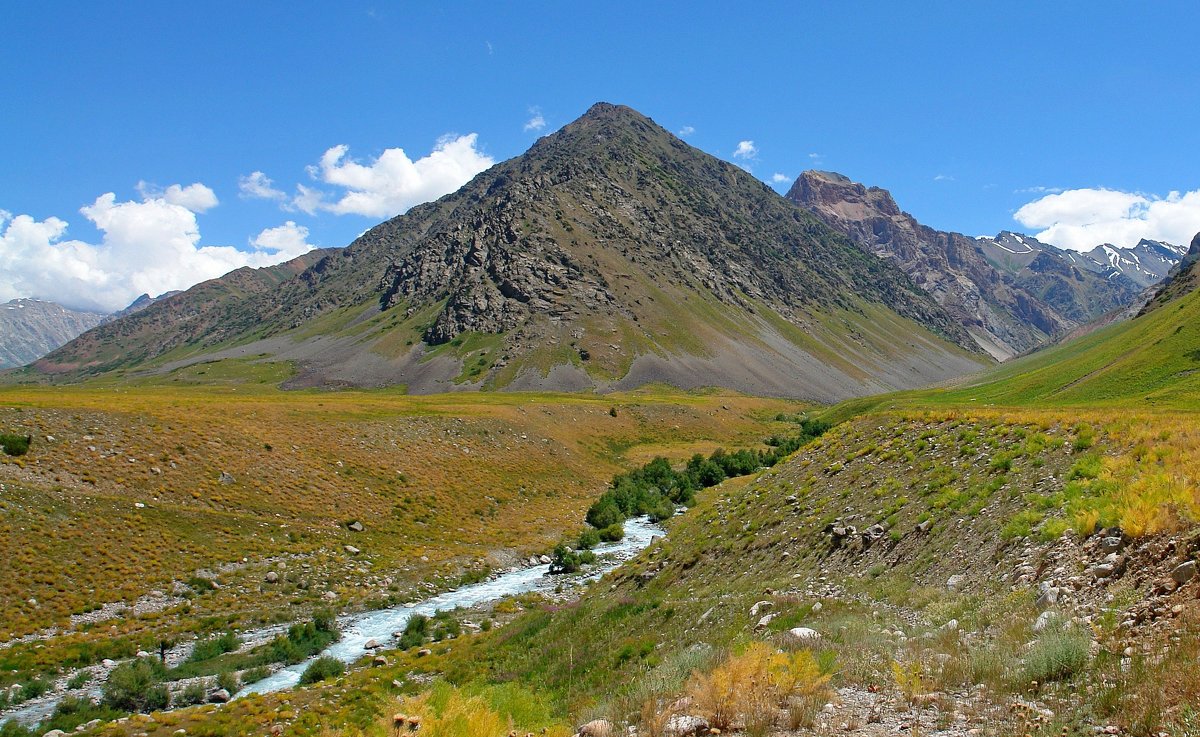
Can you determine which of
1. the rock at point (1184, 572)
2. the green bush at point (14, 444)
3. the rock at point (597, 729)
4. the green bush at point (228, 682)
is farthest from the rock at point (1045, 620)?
the green bush at point (14, 444)

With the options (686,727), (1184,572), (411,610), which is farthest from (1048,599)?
(411,610)

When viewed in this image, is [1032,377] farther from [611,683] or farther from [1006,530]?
[611,683]

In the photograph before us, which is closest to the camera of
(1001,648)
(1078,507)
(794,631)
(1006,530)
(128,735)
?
(1001,648)

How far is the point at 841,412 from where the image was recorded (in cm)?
11825

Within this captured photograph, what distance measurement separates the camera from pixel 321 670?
24.4m

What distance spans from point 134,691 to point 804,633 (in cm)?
2333

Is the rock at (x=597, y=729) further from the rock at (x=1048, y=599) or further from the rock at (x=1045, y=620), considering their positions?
the rock at (x=1048, y=599)

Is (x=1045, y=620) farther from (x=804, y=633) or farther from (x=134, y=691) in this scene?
(x=134, y=691)

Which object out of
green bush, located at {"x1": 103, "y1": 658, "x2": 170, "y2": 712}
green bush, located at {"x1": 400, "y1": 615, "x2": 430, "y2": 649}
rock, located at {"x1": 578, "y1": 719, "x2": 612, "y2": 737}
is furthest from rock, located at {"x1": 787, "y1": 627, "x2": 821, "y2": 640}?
green bush, located at {"x1": 103, "y1": 658, "x2": 170, "y2": 712}

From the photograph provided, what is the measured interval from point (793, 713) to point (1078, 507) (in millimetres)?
10605

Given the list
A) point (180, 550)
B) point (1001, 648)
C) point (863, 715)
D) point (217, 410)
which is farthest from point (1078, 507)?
point (217, 410)

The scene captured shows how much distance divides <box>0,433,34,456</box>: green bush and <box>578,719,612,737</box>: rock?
46.6 meters

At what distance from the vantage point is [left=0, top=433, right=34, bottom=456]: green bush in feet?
130

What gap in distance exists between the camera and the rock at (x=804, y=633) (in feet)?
44.4
